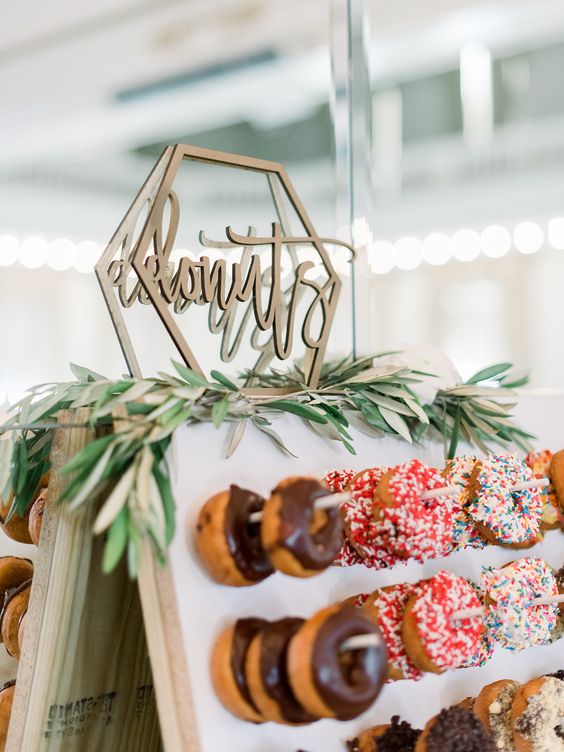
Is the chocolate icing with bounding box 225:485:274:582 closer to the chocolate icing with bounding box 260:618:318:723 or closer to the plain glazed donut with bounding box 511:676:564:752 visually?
the chocolate icing with bounding box 260:618:318:723

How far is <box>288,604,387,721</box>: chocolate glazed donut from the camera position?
85 centimetres

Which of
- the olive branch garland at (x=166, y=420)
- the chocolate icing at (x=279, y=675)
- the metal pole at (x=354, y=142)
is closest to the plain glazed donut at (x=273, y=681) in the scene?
the chocolate icing at (x=279, y=675)

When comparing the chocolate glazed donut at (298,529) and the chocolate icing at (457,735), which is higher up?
the chocolate glazed donut at (298,529)

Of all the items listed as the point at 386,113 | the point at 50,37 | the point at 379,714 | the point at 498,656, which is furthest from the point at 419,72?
the point at 379,714

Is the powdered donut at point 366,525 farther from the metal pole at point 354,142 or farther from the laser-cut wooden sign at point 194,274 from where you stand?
the metal pole at point 354,142

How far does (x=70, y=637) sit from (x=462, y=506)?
0.59 meters

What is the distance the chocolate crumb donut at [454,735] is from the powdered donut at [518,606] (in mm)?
168

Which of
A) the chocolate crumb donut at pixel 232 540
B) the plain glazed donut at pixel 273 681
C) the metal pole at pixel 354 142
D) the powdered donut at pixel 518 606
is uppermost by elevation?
the metal pole at pixel 354 142

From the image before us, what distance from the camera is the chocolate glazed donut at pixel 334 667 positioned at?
33.5 inches

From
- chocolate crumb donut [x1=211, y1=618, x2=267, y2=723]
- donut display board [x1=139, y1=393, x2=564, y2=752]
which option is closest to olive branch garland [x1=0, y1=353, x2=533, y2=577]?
donut display board [x1=139, y1=393, x2=564, y2=752]

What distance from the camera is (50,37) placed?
3.07 meters

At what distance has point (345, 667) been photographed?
88 centimetres

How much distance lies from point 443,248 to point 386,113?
0.65 metres

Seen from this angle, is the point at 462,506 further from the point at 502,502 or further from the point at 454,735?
the point at 454,735
